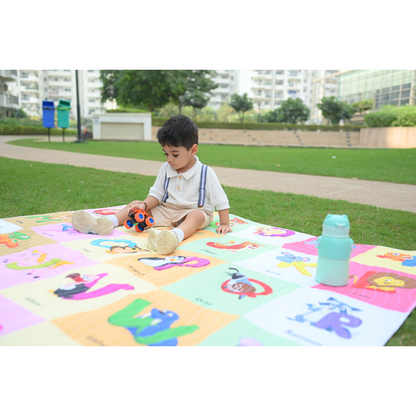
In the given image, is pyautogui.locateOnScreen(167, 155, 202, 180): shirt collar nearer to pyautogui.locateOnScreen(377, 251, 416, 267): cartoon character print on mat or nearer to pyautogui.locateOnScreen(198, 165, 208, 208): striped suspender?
pyautogui.locateOnScreen(198, 165, 208, 208): striped suspender

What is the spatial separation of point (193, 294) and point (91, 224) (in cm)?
138

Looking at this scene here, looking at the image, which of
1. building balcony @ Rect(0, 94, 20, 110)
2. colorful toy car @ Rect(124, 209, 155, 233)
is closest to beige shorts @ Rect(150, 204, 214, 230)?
colorful toy car @ Rect(124, 209, 155, 233)

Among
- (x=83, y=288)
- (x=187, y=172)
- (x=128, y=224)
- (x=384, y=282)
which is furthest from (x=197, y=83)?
(x=83, y=288)

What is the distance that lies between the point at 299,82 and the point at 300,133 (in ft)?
186

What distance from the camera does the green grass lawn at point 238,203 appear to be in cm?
330

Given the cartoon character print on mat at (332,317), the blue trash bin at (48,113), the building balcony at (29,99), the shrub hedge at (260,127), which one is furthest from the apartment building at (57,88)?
the cartoon character print on mat at (332,317)

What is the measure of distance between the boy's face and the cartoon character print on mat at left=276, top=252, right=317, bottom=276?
42.4 inches

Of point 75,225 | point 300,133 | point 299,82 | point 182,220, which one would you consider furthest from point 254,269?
point 299,82

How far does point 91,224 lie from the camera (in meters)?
2.95

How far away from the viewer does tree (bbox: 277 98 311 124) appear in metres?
40.0

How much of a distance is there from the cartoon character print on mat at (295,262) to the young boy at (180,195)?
2.22 feet

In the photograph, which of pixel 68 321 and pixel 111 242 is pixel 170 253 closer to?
pixel 111 242

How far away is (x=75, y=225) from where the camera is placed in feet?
9.93

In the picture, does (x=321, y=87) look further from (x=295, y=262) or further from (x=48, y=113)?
(x=295, y=262)
